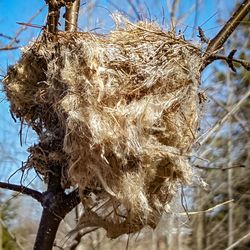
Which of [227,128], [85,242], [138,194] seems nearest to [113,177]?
[138,194]

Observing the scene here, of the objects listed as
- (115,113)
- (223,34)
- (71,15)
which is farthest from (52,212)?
(223,34)

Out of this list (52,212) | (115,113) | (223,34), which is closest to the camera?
(115,113)

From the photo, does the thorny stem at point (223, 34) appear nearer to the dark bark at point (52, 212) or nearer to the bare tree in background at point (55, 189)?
the bare tree in background at point (55, 189)

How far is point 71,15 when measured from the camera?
162 centimetres

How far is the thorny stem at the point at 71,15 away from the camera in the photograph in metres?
1.59

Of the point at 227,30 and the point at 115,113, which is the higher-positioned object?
the point at 227,30

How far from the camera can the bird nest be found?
4.58 ft

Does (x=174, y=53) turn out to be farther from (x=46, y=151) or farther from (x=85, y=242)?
(x=85, y=242)

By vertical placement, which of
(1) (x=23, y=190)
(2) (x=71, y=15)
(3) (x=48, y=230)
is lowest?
(3) (x=48, y=230)

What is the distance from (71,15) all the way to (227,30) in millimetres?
484

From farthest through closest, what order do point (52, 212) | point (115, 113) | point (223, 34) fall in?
point (223, 34) < point (52, 212) < point (115, 113)

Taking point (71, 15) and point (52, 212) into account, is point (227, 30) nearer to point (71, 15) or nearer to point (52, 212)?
point (71, 15)

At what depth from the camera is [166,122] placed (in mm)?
1485

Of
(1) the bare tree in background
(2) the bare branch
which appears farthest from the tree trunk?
(2) the bare branch
